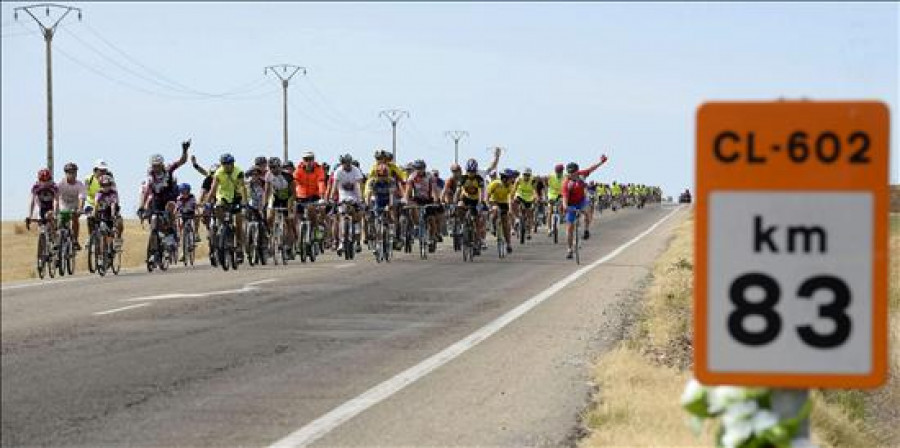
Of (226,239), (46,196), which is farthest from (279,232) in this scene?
(46,196)

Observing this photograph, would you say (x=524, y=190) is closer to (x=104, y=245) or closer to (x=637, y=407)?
(x=104, y=245)

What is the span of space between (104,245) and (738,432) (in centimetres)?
2095

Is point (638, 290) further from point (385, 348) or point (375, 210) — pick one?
point (385, 348)

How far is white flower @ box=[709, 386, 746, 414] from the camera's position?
3.28 m

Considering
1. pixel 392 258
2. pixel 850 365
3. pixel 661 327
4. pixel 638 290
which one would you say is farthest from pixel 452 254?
pixel 850 365

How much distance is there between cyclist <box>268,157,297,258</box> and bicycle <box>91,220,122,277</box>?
3904 mm

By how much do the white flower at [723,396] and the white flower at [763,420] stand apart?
0.17 ft

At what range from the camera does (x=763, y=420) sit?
3240 millimetres

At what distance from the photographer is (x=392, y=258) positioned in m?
30.1

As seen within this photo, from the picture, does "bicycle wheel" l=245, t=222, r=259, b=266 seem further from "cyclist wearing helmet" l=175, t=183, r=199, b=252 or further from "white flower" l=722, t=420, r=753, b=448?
"white flower" l=722, t=420, r=753, b=448

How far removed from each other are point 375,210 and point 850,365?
25427 mm

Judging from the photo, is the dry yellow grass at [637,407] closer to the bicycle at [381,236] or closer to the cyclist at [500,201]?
the bicycle at [381,236]

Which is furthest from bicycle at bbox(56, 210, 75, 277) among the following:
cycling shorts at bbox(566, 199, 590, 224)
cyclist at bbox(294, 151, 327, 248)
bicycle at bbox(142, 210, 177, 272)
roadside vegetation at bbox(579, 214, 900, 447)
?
cycling shorts at bbox(566, 199, 590, 224)

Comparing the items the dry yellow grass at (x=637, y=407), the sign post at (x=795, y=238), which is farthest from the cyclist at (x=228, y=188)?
the sign post at (x=795, y=238)
